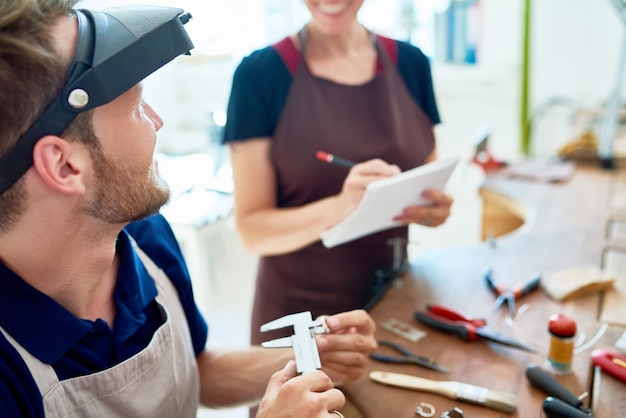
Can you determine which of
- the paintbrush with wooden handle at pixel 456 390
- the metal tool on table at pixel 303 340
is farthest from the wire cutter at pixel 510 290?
the metal tool on table at pixel 303 340

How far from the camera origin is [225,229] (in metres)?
2.60

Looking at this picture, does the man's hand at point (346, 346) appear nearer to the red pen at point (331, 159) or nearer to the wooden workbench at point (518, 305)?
the wooden workbench at point (518, 305)

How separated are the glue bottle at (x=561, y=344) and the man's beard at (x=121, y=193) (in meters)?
0.64

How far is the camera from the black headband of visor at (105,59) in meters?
0.63

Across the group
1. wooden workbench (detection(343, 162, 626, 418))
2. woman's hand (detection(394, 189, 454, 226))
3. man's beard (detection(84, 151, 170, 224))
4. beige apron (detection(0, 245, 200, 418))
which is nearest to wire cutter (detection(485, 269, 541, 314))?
wooden workbench (detection(343, 162, 626, 418))

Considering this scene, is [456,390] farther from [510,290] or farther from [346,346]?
[510,290]

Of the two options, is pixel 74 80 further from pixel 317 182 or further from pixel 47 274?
pixel 317 182

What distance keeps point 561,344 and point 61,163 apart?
769 millimetres

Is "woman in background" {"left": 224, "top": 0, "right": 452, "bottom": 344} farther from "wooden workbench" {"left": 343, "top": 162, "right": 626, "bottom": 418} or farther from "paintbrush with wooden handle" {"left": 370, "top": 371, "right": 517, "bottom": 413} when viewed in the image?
"paintbrush with wooden handle" {"left": 370, "top": 371, "right": 517, "bottom": 413}

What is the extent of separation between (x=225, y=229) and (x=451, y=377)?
1772mm

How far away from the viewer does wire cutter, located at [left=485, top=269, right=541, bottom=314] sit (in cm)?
116

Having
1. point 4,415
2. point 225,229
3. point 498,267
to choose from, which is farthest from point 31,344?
point 225,229

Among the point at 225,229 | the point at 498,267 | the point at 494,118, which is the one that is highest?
the point at 498,267

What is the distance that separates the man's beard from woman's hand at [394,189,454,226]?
59 cm
